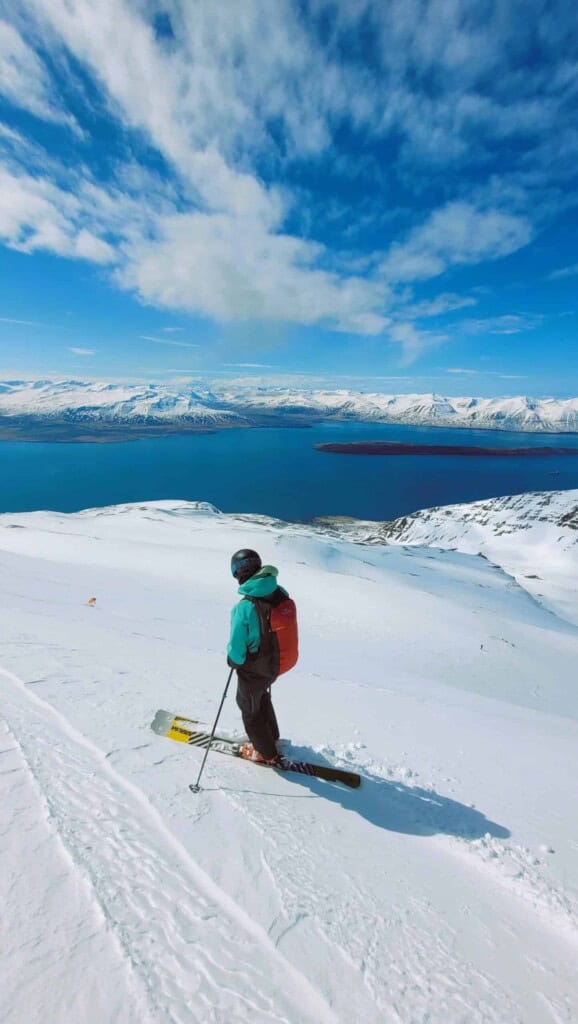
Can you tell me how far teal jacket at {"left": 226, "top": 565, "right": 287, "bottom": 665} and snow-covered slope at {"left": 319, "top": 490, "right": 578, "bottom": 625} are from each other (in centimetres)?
7910

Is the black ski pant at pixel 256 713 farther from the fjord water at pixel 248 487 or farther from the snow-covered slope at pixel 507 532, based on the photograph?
the fjord water at pixel 248 487

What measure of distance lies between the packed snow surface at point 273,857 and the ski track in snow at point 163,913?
1 centimetres

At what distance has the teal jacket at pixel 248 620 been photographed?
441 centimetres

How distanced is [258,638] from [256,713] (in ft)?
3.45

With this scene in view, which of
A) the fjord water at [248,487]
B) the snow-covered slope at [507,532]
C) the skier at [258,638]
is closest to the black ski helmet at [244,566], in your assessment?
the skier at [258,638]

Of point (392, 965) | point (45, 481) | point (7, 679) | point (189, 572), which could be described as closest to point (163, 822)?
point (392, 965)

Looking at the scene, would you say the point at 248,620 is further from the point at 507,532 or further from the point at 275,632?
the point at 507,532

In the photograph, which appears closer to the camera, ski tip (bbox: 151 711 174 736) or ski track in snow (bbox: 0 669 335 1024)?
ski track in snow (bbox: 0 669 335 1024)

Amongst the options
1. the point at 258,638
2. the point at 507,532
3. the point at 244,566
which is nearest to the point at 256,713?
the point at 258,638

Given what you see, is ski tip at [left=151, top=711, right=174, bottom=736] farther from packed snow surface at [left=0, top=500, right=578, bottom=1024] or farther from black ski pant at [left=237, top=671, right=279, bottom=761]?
black ski pant at [left=237, top=671, right=279, bottom=761]

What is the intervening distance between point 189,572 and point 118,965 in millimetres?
24452

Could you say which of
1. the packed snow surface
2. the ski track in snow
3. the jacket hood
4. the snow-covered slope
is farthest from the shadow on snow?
the snow-covered slope

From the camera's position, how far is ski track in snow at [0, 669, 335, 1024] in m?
2.30

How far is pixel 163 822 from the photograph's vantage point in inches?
141
